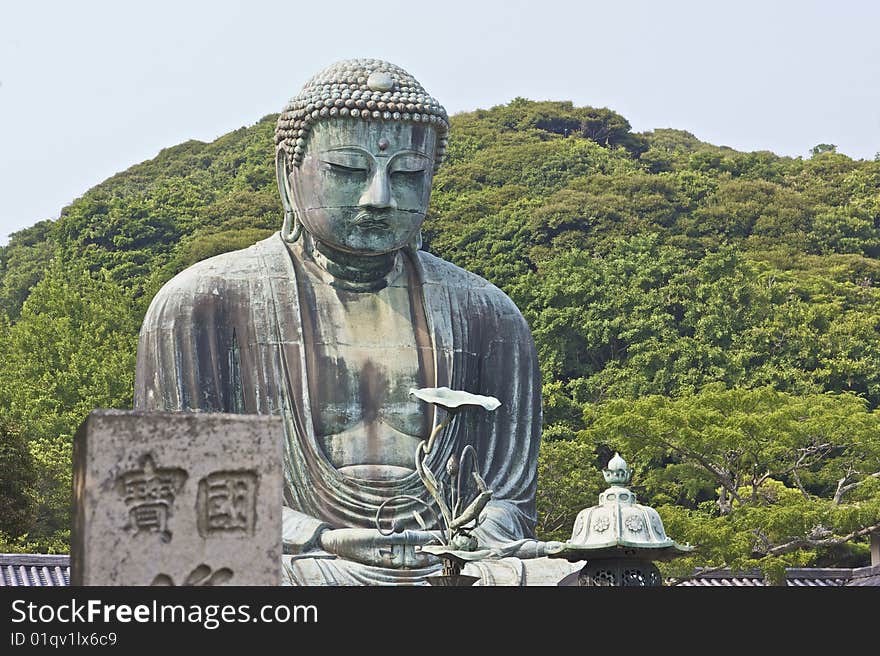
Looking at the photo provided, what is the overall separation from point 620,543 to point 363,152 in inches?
124

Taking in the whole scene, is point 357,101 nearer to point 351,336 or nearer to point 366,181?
point 366,181

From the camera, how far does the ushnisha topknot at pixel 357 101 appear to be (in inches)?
426

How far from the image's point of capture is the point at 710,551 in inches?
822

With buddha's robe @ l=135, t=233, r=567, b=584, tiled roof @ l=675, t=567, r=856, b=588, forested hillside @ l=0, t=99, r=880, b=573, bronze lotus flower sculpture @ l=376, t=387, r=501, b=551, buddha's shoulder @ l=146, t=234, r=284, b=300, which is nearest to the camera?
bronze lotus flower sculpture @ l=376, t=387, r=501, b=551

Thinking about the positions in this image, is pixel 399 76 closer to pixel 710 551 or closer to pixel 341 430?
pixel 341 430

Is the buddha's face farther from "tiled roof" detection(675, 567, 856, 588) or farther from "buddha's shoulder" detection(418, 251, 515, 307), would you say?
"tiled roof" detection(675, 567, 856, 588)

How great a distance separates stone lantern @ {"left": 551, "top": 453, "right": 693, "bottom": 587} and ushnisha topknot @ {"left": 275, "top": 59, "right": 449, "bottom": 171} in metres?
2.76

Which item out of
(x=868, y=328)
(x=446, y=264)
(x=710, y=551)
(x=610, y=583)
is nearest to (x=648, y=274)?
(x=868, y=328)

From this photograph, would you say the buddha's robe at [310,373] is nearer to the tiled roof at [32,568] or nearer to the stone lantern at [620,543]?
the stone lantern at [620,543]

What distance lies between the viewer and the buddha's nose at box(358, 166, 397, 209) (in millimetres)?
10766

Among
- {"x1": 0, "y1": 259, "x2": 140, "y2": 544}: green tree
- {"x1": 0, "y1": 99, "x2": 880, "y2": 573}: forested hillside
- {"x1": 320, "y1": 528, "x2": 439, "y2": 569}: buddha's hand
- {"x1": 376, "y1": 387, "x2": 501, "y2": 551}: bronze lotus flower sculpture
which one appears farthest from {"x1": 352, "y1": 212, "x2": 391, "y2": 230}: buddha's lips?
{"x1": 0, "y1": 259, "x2": 140, "y2": 544}: green tree

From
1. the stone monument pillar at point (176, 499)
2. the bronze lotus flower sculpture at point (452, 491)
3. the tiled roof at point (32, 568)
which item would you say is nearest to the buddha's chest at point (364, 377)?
the bronze lotus flower sculpture at point (452, 491)

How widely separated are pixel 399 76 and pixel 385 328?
1451 millimetres

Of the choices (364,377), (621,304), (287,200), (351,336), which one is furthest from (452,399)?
(621,304)
